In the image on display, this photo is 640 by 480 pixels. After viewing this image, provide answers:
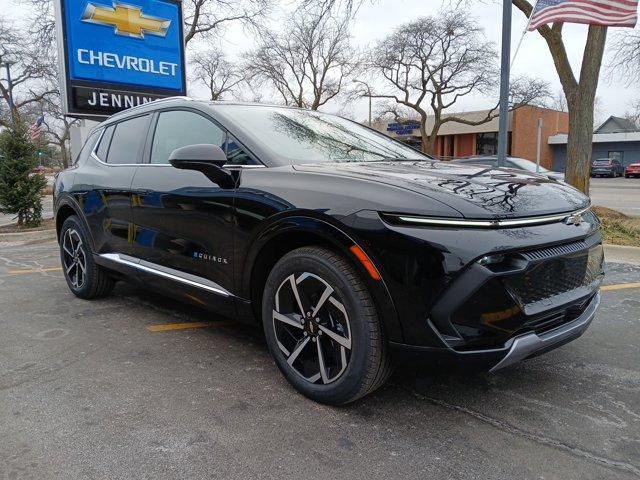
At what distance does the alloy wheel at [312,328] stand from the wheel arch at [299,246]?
0.19 meters

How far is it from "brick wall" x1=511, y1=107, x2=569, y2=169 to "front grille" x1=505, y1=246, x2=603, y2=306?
144 ft

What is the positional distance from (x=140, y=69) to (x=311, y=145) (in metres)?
8.92

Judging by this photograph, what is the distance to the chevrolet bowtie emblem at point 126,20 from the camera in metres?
10.0

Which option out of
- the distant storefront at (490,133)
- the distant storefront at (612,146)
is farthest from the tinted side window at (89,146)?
the distant storefront at (612,146)

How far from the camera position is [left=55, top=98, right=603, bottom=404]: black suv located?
2232 millimetres

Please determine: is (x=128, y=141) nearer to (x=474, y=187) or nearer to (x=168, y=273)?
(x=168, y=273)

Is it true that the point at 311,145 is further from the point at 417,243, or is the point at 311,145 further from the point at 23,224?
the point at 23,224

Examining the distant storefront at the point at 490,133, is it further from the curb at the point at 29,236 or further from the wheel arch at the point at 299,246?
the wheel arch at the point at 299,246

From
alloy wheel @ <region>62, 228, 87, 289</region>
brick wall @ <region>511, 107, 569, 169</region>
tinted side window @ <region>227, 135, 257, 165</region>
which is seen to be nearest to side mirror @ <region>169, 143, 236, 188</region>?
tinted side window @ <region>227, 135, 257, 165</region>

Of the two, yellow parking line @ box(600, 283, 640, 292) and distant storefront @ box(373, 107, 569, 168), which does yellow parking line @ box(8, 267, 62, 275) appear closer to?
yellow parking line @ box(600, 283, 640, 292)

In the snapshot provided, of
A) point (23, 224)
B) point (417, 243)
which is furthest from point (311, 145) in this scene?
point (23, 224)

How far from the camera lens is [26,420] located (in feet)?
8.59

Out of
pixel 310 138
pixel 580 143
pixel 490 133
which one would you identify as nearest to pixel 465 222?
pixel 310 138

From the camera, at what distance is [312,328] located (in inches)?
105
